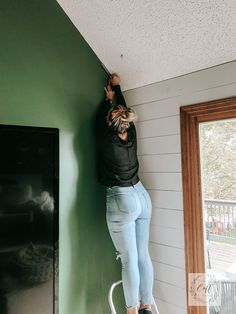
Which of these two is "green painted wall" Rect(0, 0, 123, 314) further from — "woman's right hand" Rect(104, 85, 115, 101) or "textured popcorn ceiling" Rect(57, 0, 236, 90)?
"textured popcorn ceiling" Rect(57, 0, 236, 90)

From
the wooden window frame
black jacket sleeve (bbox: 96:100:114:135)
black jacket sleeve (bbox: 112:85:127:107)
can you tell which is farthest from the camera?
black jacket sleeve (bbox: 112:85:127:107)

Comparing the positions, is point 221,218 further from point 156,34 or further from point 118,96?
point 156,34

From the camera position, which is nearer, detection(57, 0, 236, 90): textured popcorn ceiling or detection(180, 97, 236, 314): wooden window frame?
detection(57, 0, 236, 90): textured popcorn ceiling

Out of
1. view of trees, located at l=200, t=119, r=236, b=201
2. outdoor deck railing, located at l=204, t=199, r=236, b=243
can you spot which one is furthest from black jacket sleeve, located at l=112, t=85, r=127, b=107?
outdoor deck railing, located at l=204, t=199, r=236, b=243

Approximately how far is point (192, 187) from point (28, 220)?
1.04 m

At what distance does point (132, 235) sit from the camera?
5.81ft

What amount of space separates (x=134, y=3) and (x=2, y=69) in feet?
2.85

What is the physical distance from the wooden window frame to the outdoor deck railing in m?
0.07

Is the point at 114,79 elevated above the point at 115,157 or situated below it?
above

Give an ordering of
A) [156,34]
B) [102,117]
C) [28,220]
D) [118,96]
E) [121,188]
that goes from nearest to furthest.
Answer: [28,220] → [156,34] → [121,188] → [102,117] → [118,96]

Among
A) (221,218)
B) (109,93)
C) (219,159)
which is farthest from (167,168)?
(109,93)

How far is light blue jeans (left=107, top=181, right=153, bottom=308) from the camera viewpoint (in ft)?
5.73

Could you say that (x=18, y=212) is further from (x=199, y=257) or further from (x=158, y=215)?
(x=199, y=257)

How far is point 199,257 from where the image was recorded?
69.7 inches
